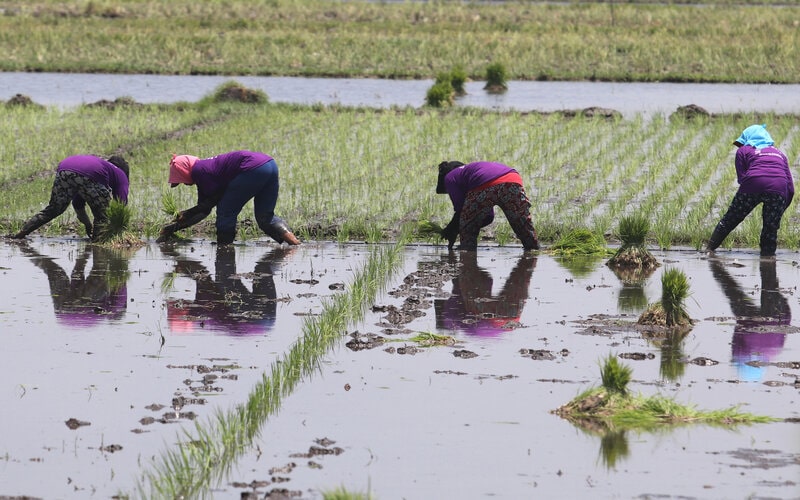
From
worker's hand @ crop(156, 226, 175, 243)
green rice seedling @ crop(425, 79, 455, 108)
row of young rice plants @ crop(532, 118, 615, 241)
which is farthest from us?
green rice seedling @ crop(425, 79, 455, 108)

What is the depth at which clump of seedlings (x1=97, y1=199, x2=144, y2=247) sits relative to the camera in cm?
1246

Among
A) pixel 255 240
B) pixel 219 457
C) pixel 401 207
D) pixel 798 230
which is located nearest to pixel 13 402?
pixel 219 457

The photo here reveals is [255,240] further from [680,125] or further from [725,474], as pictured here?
[680,125]

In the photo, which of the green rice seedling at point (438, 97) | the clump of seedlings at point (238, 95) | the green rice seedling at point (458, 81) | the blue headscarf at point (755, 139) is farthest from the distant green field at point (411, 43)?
the blue headscarf at point (755, 139)

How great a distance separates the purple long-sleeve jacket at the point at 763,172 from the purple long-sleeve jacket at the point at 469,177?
2261mm

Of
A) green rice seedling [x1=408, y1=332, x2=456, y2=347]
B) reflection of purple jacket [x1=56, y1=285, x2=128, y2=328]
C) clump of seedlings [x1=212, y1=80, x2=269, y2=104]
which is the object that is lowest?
green rice seedling [x1=408, y1=332, x2=456, y2=347]

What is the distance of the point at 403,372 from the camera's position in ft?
26.7

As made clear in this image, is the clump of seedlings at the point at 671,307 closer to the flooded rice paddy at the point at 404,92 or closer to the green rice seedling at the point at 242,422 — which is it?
the green rice seedling at the point at 242,422

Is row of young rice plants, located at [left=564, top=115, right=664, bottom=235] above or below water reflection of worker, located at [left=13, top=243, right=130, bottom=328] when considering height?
above

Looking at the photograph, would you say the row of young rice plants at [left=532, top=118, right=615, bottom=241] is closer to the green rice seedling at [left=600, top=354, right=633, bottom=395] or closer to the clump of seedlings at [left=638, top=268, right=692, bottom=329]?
the clump of seedlings at [left=638, top=268, right=692, bottom=329]

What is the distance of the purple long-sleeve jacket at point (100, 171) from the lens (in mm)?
12445

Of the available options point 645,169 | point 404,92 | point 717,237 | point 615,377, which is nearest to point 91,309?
point 615,377

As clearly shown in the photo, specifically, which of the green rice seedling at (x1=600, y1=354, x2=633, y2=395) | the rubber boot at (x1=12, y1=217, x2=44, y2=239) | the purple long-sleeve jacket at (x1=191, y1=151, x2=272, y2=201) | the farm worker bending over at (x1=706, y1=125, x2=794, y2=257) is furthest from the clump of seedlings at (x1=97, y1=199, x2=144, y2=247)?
the green rice seedling at (x1=600, y1=354, x2=633, y2=395)

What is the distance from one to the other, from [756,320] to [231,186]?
5.08 meters
